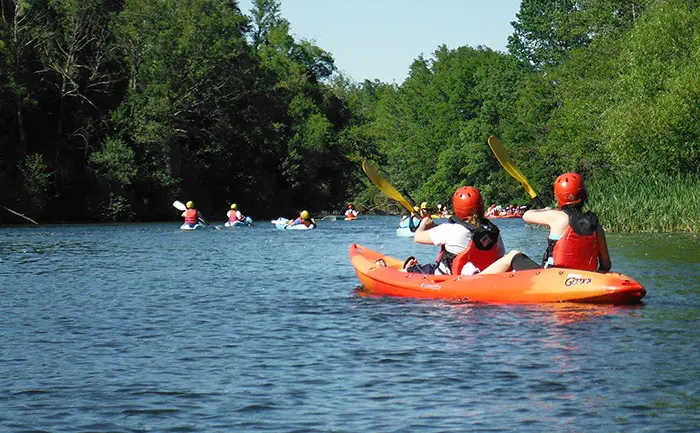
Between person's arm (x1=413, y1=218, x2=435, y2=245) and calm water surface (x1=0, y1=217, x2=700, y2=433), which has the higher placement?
person's arm (x1=413, y1=218, x2=435, y2=245)

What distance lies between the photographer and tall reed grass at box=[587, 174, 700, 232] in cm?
2798

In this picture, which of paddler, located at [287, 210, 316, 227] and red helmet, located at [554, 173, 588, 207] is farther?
paddler, located at [287, 210, 316, 227]

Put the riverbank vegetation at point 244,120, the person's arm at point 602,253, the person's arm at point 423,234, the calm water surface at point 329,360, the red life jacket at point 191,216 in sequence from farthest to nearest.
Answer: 1. the red life jacket at point 191,216
2. the riverbank vegetation at point 244,120
3. the person's arm at point 423,234
4. the person's arm at point 602,253
5. the calm water surface at point 329,360

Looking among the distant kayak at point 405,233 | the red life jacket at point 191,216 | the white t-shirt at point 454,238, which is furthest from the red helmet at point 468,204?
the red life jacket at point 191,216

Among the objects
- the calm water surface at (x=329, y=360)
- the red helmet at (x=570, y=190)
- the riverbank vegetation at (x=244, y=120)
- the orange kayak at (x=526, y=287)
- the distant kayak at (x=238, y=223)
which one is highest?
the riverbank vegetation at (x=244, y=120)

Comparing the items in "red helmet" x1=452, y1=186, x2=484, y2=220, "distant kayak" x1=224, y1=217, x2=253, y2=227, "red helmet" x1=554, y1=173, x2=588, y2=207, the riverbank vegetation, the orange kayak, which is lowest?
"distant kayak" x1=224, y1=217, x2=253, y2=227

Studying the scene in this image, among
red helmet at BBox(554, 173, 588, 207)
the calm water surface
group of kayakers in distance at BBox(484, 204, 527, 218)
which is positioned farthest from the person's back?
group of kayakers in distance at BBox(484, 204, 527, 218)

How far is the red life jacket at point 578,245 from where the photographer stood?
11133 mm

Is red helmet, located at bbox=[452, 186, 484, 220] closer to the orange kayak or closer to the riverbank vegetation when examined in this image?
the orange kayak

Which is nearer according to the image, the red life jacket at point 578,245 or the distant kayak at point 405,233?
the red life jacket at point 578,245

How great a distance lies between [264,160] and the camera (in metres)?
59.6

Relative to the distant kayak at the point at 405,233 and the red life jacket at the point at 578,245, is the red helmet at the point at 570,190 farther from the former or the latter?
the distant kayak at the point at 405,233

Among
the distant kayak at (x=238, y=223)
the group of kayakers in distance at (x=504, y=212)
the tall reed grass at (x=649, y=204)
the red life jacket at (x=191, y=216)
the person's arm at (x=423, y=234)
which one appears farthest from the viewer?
the group of kayakers in distance at (x=504, y=212)

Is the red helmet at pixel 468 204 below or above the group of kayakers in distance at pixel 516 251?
above
